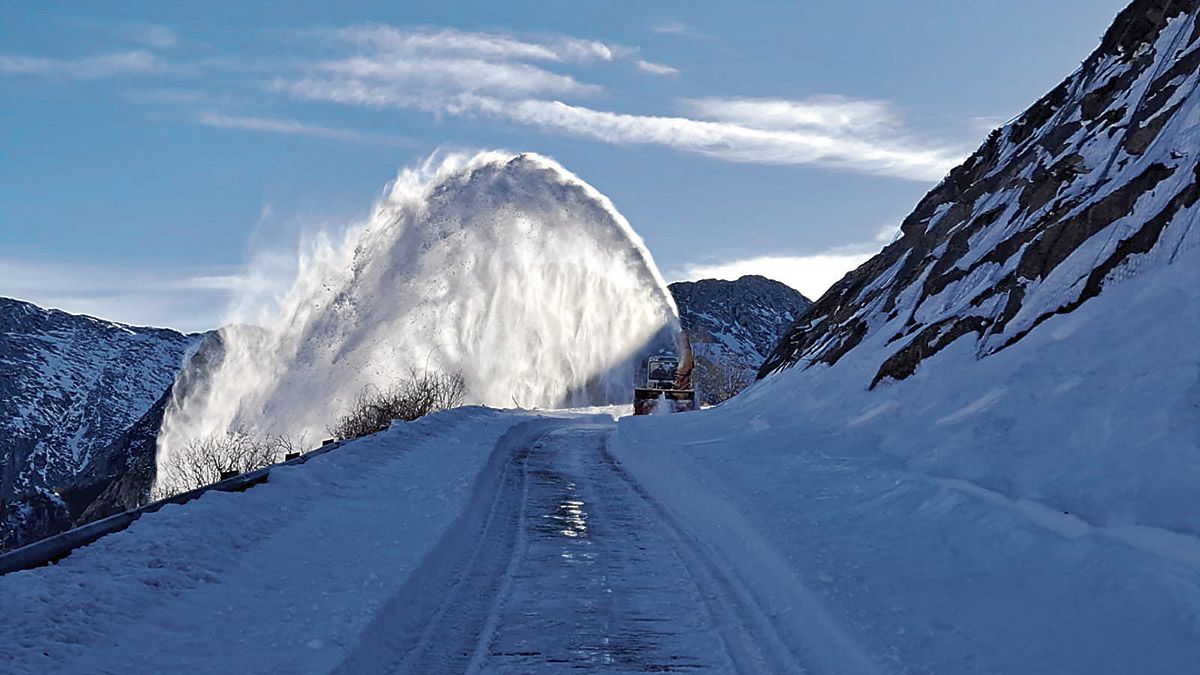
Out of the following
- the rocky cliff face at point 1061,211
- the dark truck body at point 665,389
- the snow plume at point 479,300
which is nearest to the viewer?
the rocky cliff face at point 1061,211

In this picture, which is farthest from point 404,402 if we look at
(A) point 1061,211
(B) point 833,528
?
(B) point 833,528

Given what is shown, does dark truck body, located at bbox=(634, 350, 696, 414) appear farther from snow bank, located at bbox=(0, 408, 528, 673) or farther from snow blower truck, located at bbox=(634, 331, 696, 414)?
snow bank, located at bbox=(0, 408, 528, 673)

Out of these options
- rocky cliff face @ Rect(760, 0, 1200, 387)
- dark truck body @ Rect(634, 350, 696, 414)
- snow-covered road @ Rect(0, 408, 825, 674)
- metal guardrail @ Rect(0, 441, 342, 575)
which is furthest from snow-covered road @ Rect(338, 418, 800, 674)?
dark truck body @ Rect(634, 350, 696, 414)

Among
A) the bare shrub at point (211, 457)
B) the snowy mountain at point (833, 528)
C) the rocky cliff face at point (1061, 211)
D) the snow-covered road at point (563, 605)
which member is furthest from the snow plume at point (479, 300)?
the snow-covered road at point (563, 605)

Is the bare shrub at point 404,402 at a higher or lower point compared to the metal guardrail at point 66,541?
higher

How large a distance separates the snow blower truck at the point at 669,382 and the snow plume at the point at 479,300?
108 inches

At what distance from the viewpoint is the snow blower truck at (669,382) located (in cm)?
3331

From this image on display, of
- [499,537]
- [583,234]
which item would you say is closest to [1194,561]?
[499,537]

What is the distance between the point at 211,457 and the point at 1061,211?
31416mm

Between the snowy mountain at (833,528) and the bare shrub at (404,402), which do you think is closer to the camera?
the snowy mountain at (833,528)

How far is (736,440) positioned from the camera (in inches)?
727

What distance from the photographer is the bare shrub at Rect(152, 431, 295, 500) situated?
3691 cm

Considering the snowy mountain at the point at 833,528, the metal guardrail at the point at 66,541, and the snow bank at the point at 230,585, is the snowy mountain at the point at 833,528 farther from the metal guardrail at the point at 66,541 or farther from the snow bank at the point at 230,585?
the metal guardrail at the point at 66,541

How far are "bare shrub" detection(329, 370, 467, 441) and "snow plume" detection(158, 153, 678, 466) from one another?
5.91 ft
